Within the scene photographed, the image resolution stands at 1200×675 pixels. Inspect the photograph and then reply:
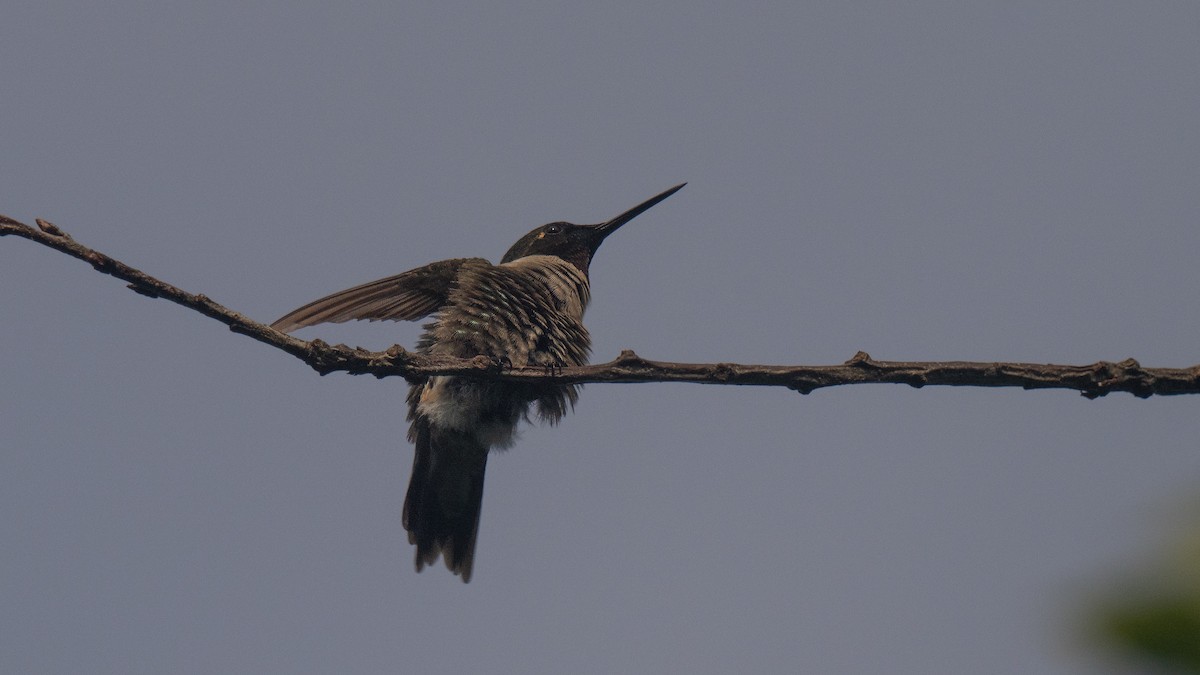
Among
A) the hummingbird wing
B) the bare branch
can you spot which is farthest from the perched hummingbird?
the bare branch

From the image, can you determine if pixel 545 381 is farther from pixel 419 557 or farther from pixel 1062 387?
pixel 419 557

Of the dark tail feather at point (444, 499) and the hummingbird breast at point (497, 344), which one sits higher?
the hummingbird breast at point (497, 344)

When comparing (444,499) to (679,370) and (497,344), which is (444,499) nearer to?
(497,344)

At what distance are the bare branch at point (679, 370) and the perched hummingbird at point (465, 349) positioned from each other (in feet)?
4.43

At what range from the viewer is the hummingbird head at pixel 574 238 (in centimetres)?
820

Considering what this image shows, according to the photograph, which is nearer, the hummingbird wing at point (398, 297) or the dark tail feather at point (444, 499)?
the hummingbird wing at point (398, 297)

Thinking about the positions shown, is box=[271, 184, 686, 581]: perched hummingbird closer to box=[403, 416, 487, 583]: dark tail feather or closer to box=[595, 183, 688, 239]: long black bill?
box=[403, 416, 487, 583]: dark tail feather

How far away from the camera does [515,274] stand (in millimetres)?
6191

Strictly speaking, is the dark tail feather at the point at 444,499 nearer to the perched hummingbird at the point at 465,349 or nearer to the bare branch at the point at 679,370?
the perched hummingbird at the point at 465,349

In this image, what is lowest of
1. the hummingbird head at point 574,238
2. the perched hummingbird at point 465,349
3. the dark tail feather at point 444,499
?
the dark tail feather at point 444,499

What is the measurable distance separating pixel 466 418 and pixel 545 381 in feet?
7.87

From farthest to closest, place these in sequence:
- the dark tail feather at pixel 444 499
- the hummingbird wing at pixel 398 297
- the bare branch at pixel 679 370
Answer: the dark tail feather at pixel 444 499, the hummingbird wing at pixel 398 297, the bare branch at pixel 679 370

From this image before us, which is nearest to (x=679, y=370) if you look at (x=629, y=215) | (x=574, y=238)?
(x=574, y=238)

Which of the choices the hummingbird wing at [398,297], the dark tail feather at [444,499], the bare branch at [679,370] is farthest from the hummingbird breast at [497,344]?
the bare branch at [679,370]
